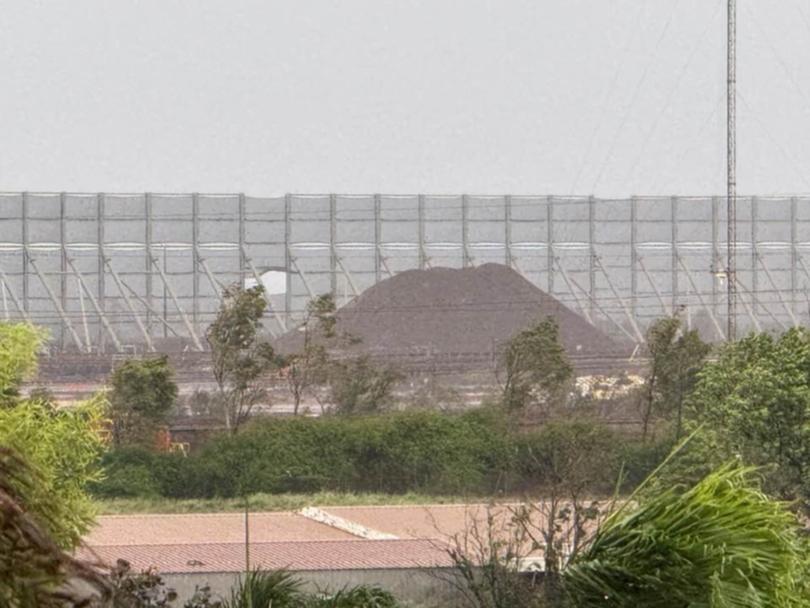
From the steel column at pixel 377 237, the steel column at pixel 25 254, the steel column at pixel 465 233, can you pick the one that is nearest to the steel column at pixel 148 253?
the steel column at pixel 25 254

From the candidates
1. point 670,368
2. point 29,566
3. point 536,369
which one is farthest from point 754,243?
point 29,566

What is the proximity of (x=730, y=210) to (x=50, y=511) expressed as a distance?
22416 millimetres

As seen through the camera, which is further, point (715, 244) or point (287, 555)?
point (715, 244)

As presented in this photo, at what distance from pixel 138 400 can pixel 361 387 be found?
5.78 metres

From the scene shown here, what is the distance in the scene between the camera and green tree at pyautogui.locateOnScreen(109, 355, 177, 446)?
35.5 metres

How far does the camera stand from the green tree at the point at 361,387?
39.7 m

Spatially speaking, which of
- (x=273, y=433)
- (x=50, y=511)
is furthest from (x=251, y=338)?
(x=50, y=511)

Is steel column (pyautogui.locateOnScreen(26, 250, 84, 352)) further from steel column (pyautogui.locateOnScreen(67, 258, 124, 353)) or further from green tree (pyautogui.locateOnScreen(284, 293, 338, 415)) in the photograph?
green tree (pyautogui.locateOnScreen(284, 293, 338, 415))

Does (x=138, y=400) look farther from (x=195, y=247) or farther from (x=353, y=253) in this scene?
(x=353, y=253)

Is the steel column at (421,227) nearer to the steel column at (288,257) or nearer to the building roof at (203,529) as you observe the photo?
the steel column at (288,257)

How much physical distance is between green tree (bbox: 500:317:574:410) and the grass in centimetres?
596

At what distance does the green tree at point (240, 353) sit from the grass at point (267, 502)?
5.43m

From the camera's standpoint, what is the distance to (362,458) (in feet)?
115

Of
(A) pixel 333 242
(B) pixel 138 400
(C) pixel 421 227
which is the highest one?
(C) pixel 421 227
